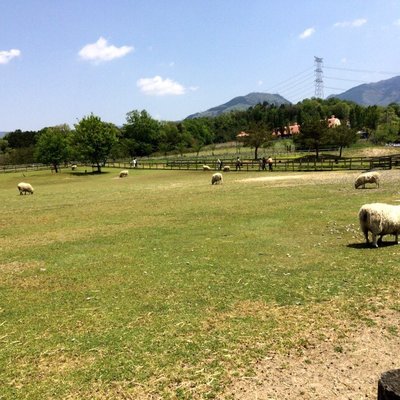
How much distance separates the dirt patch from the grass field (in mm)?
317

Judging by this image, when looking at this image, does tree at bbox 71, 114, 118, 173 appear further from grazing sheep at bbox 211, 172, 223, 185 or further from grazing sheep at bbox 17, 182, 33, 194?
grazing sheep at bbox 211, 172, 223, 185

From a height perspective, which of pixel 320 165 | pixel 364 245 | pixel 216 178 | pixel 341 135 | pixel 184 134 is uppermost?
pixel 184 134

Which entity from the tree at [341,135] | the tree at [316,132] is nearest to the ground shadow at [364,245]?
the tree at [316,132]

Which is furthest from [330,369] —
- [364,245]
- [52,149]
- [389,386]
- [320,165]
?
[52,149]

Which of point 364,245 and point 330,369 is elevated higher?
point 364,245

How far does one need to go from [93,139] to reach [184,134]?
69.9 m

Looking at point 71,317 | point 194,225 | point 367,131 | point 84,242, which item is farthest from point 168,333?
point 367,131

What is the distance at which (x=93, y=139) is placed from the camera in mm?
70250

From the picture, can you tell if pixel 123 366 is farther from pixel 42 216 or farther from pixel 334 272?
pixel 42 216

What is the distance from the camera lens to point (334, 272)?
1080 centimetres

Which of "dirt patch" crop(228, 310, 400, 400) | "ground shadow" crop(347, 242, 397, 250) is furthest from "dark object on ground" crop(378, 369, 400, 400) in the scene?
"ground shadow" crop(347, 242, 397, 250)

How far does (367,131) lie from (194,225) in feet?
437

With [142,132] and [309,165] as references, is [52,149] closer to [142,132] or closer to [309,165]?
[309,165]

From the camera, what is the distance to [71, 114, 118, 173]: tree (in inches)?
2776
